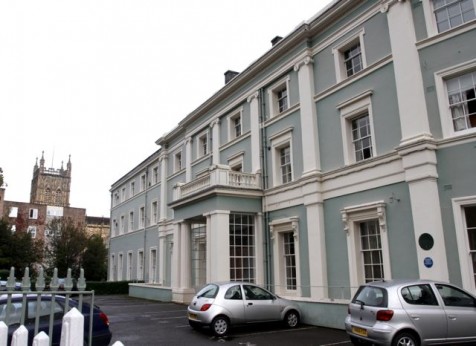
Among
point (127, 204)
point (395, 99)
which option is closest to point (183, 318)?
point (395, 99)

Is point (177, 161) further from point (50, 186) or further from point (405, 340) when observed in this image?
point (50, 186)

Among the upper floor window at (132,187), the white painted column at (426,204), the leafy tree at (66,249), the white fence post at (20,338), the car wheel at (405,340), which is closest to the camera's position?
the white fence post at (20,338)

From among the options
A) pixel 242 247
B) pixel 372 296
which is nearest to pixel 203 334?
pixel 372 296

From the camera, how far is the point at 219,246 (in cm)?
1795

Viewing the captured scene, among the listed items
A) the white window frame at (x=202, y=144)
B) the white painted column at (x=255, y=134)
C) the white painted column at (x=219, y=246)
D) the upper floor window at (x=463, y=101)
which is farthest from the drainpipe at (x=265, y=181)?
the upper floor window at (x=463, y=101)

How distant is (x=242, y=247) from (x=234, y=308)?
6237 mm

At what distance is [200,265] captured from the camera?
23.2 m

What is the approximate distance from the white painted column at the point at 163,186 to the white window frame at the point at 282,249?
13490 millimetres

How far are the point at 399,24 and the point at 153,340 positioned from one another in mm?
12731

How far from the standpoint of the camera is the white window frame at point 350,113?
14999 mm

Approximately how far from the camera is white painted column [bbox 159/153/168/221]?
30639 millimetres

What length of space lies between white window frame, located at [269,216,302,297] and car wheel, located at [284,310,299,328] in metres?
2.52

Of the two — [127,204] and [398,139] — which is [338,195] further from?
[127,204]

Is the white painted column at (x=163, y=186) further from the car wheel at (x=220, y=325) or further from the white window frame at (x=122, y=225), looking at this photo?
the car wheel at (x=220, y=325)
